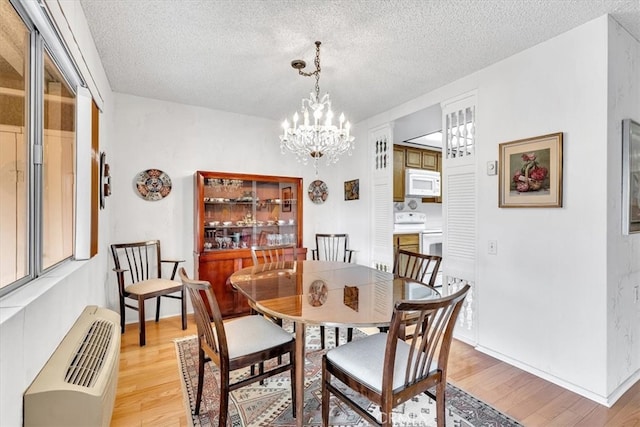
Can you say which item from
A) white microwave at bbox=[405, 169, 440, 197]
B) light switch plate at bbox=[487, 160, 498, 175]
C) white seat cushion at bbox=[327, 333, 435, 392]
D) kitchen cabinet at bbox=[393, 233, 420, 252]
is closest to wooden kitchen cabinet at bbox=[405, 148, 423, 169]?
white microwave at bbox=[405, 169, 440, 197]

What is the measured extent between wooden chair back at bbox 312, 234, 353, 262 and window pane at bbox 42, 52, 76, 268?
296cm

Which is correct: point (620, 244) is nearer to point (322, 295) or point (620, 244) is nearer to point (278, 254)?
point (322, 295)

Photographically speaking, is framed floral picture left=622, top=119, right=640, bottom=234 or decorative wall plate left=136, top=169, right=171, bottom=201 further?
decorative wall plate left=136, top=169, right=171, bottom=201

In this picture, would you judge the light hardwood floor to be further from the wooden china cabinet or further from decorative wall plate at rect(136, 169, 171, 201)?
decorative wall plate at rect(136, 169, 171, 201)

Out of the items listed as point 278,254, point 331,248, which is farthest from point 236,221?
point 331,248

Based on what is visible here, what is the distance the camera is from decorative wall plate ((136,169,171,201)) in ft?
11.4

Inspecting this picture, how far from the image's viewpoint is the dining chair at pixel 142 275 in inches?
119

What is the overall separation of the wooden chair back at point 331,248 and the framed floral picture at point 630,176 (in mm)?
2852

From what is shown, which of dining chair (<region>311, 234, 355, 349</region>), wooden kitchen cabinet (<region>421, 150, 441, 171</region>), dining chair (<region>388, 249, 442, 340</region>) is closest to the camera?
dining chair (<region>388, 249, 442, 340</region>)

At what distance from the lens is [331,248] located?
14.9ft

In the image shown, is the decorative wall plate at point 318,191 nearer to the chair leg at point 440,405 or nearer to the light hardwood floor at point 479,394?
the light hardwood floor at point 479,394

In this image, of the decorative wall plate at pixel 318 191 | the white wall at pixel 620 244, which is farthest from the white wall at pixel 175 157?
the white wall at pixel 620 244

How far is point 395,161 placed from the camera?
4.54 meters

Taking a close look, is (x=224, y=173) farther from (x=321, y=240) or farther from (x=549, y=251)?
(x=549, y=251)
